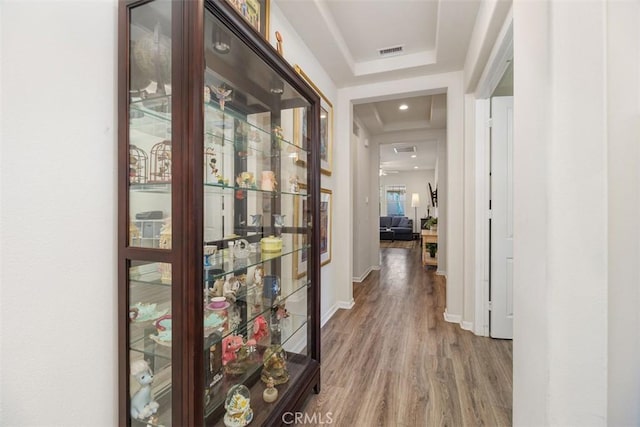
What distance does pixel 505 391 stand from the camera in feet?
6.03

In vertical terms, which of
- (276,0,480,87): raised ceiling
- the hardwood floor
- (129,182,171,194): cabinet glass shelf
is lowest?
the hardwood floor

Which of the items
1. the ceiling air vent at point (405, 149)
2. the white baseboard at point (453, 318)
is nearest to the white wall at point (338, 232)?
the white baseboard at point (453, 318)

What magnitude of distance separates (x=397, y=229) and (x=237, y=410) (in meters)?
9.43

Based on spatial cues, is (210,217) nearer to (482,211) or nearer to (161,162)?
(161,162)

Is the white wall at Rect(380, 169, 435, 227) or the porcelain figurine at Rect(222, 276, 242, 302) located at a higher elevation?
the white wall at Rect(380, 169, 435, 227)

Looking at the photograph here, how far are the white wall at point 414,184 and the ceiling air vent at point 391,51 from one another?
920 centimetres

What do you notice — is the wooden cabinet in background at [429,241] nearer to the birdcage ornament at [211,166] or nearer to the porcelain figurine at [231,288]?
the porcelain figurine at [231,288]

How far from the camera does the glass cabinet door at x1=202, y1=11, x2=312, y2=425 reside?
4.00 ft

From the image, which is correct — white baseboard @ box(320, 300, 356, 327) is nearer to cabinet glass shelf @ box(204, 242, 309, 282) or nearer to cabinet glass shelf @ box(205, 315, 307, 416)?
cabinet glass shelf @ box(205, 315, 307, 416)

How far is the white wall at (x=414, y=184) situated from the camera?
1154 cm

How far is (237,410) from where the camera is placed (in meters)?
1.24

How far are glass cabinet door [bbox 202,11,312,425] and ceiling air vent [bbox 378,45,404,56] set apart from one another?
162 cm

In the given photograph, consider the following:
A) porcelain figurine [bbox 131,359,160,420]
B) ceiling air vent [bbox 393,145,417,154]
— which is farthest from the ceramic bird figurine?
ceiling air vent [bbox 393,145,417,154]
